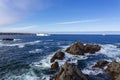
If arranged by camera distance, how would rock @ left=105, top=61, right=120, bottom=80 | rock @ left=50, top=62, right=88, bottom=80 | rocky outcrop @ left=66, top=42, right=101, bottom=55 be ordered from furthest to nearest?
rocky outcrop @ left=66, top=42, right=101, bottom=55 < rock @ left=105, top=61, right=120, bottom=80 < rock @ left=50, top=62, right=88, bottom=80

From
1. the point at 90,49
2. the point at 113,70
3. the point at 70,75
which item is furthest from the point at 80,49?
the point at 70,75

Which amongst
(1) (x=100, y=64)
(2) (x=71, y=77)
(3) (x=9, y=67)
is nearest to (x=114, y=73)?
(1) (x=100, y=64)

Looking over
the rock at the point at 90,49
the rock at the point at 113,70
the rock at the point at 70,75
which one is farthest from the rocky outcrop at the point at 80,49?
the rock at the point at 70,75

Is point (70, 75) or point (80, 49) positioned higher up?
point (80, 49)

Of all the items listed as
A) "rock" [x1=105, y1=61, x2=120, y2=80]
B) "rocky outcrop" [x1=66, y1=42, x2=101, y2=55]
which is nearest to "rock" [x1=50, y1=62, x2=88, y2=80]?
"rock" [x1=105, y1=61, x2=120, y2=80]

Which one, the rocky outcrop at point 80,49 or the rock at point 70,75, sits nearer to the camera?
the rock at point 70,75

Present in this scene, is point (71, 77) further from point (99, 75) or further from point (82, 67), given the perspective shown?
point (82, 67)

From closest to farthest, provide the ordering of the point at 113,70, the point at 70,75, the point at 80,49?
1. the point at 70,75
2. the point at 113,70
3. the point at 80,49

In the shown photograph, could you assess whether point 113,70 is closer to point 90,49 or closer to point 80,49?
point 80,49

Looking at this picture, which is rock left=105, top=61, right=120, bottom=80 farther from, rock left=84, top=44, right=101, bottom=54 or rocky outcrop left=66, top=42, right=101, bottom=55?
rock left=84, top=44, right=101, bottom=54

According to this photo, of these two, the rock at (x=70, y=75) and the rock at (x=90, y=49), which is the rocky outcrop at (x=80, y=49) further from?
the rock at (x=70, y=75)

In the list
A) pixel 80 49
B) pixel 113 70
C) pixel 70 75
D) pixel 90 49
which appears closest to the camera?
pixel 70 75

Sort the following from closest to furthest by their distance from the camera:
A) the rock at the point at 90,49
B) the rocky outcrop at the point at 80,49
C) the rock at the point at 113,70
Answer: the rock at the point at 113,70, the rocky outcrop at the point at 80,49, the rock at the point at 90,49

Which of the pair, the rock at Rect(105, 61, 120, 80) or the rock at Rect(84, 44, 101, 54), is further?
the rock at Rect(84, 44, 101, 54)
